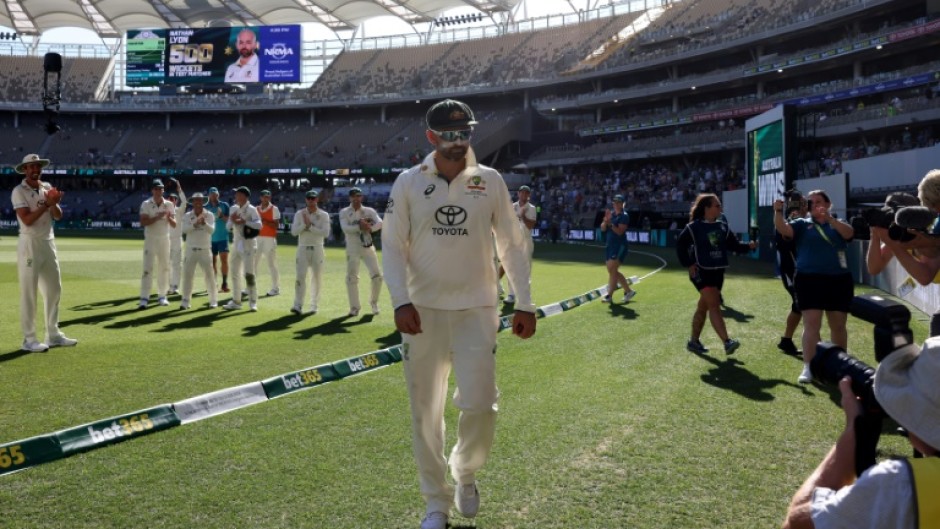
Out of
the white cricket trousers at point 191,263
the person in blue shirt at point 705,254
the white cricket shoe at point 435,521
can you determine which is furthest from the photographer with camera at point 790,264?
the white cricket trousers at point 191,263

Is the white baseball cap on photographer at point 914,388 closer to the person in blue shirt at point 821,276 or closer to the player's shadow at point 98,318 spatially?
the person in blue shirt at point 821,276

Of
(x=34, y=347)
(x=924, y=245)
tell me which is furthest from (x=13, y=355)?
(x=924, y=245)

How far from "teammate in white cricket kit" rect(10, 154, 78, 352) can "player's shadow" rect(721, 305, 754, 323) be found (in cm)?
1016

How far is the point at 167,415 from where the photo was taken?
5918mm

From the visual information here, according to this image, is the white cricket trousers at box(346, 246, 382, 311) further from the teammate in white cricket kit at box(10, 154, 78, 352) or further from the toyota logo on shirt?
the toyota logo on shirt

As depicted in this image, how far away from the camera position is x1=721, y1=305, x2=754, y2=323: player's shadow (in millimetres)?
12226

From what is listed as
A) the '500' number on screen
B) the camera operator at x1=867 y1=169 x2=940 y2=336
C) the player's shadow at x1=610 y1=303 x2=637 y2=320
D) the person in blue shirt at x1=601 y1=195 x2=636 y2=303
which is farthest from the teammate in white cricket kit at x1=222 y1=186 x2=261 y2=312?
the '500' number on screen

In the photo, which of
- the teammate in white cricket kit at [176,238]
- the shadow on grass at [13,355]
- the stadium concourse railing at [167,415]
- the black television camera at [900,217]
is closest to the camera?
the black television camera at [900,217]

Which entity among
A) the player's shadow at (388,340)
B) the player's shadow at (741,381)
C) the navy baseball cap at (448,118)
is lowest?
the player's shadow at (741,381)

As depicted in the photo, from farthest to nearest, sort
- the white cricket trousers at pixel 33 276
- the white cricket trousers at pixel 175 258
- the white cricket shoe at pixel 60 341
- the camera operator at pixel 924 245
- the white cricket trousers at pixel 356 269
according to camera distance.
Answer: the white cricket trousers at pixel 175 258
the white cricket trousers at pixel 356 269
the white cricket shoe at pixel 60 341
the white cricket trousers at pixel 33 276
the camera operator at pixel 924 245

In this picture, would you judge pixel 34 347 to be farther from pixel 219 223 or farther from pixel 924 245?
pixel 924 245

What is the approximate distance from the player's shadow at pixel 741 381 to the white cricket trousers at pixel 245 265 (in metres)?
8.50

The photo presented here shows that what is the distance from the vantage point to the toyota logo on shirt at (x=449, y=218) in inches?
165

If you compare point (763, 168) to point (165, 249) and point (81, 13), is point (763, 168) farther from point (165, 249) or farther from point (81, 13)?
point (81, 13)
